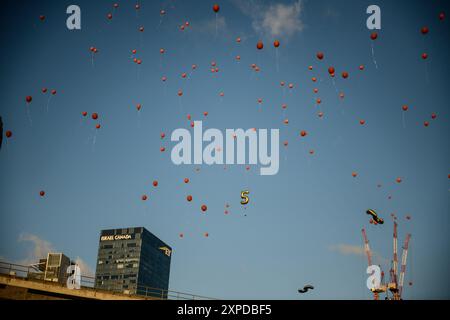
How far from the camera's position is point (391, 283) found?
10319 cm
